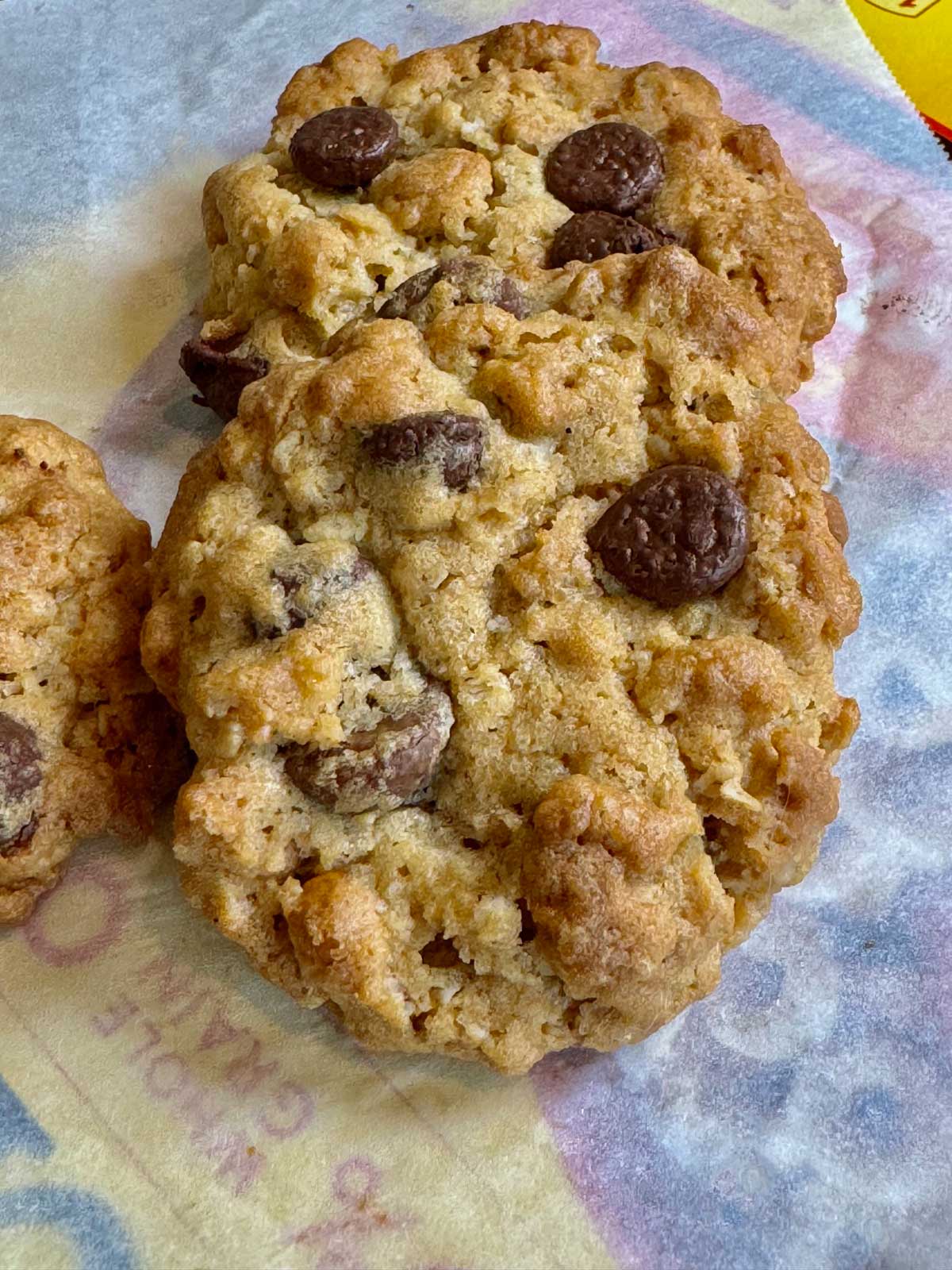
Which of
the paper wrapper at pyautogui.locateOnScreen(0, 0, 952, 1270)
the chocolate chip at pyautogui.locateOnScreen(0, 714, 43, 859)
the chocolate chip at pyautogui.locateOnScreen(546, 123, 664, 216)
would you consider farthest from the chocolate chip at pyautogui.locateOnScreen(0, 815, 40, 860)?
the chocolate chip at pyautogui.locateOnScreen(546, 123, 664, 216)

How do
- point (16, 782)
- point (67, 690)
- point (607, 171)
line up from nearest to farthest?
1. point (16, 782)
2. point (67, 690)
3. point (607, 171)

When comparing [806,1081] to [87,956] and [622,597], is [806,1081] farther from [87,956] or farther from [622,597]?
[87,956]

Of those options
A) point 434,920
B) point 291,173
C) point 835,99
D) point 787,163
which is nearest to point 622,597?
point 434,920

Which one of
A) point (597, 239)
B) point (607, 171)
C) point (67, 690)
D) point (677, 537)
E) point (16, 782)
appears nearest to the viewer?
point (677, 537)

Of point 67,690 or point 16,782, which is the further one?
point 67,690

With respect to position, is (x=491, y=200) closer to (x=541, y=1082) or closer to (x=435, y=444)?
(x=435, y=444)

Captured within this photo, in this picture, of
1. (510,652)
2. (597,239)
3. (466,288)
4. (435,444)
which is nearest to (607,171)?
(597,239)

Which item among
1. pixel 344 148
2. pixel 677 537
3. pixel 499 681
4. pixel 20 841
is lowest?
pixel 20 841
